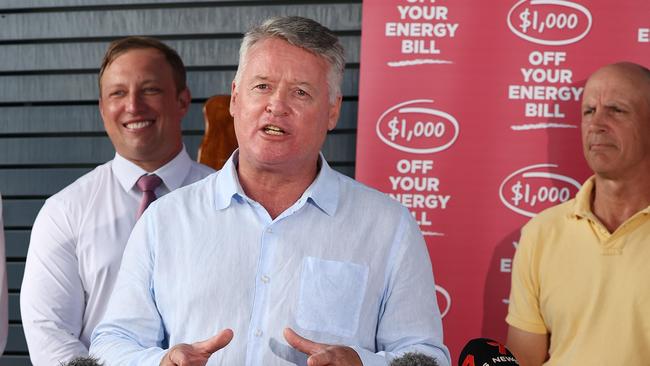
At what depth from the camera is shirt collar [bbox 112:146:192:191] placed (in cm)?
315

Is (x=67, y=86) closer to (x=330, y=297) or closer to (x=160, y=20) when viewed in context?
(x=160, y=20)

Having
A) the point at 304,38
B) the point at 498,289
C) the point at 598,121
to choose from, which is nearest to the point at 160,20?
the point at 498,289

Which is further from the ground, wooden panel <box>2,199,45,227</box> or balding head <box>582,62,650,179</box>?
balding head <box>582,62,650,179</box>

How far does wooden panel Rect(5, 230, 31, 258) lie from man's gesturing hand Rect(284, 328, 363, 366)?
2909 mm

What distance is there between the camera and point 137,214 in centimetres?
310

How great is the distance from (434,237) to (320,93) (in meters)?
1.37

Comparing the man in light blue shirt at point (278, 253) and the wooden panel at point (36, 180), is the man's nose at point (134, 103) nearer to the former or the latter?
the man in light blue shirt at point (278, 253)

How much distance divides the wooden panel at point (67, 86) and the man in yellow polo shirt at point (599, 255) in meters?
1.74

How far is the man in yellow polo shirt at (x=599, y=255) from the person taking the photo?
9.26ft

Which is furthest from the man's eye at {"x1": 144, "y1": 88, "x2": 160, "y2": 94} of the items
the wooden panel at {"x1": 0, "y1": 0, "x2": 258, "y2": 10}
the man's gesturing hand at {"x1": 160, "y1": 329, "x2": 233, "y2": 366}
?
the man's gesturing hand at {"x1": 160, "y1": 329, "x2": 233, "y2": 366}

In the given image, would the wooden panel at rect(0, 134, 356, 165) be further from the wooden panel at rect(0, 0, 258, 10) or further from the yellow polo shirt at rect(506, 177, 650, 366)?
the yellow polo shirt at rect(506, 177, 650, 366)

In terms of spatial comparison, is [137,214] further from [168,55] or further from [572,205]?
[572,205]

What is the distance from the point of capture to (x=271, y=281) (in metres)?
2.00

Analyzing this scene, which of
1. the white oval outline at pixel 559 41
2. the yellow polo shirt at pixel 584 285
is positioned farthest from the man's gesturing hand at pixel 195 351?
the white oval outline at pixel 559 41
